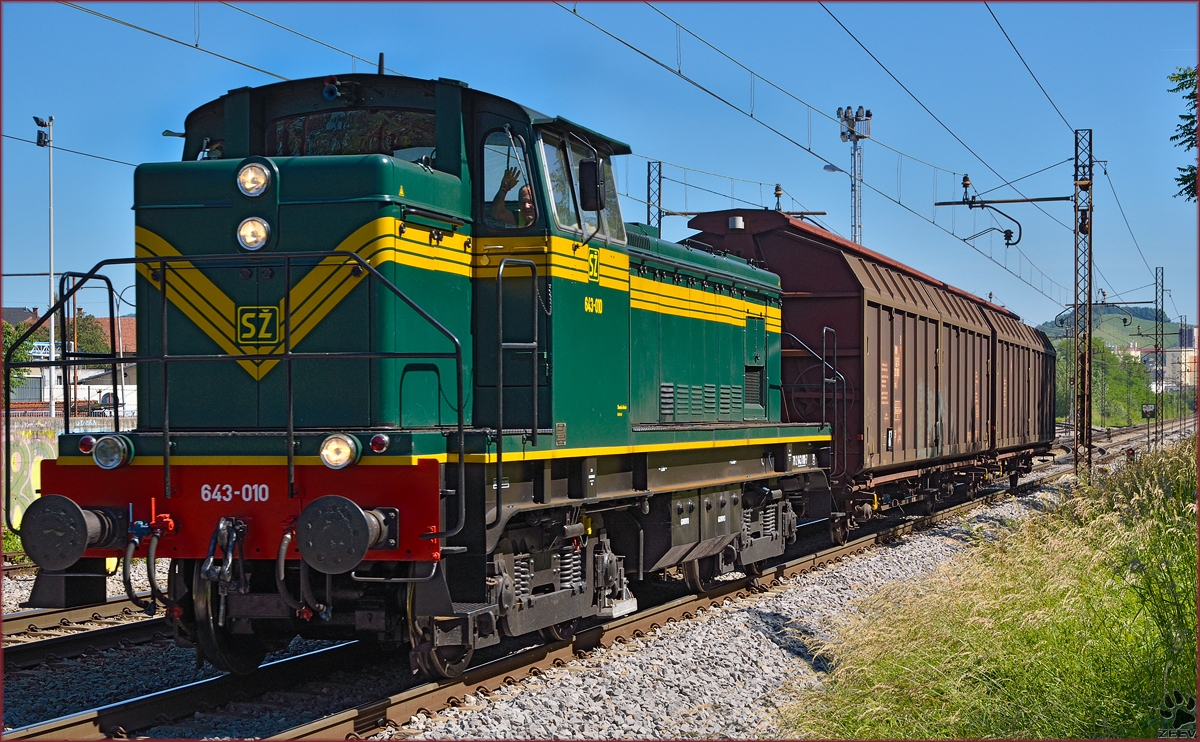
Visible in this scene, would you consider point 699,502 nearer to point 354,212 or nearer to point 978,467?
point 354,212

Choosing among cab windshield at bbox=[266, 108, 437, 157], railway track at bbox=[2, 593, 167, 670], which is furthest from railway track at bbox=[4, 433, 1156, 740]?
→ cab windshield at bbox=[266, 108, 437, 157]

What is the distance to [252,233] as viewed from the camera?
21.3 ft

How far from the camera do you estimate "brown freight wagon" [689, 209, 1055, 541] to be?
45.2ft

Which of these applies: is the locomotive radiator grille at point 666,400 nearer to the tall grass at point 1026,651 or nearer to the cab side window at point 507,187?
the tall grass at point 1026,651

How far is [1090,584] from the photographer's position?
327 inches

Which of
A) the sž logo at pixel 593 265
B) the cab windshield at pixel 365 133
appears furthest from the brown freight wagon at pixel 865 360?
the cab windshield at pixel 365 133

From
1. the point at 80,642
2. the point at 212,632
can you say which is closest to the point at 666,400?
the point at 212,632

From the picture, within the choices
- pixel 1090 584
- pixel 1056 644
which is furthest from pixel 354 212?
pixel 1090 584

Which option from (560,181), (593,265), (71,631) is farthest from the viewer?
(71,631)

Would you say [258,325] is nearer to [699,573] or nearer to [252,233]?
[252,233]

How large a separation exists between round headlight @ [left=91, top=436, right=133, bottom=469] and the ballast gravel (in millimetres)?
2210

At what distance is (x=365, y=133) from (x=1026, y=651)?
5.36 m

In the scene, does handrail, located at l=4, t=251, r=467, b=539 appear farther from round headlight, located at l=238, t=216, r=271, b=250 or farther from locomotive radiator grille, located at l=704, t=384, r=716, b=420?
locomotive radiator grille, located at l=704, t=384, r=716, b=420

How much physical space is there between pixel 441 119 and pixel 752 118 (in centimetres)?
828
